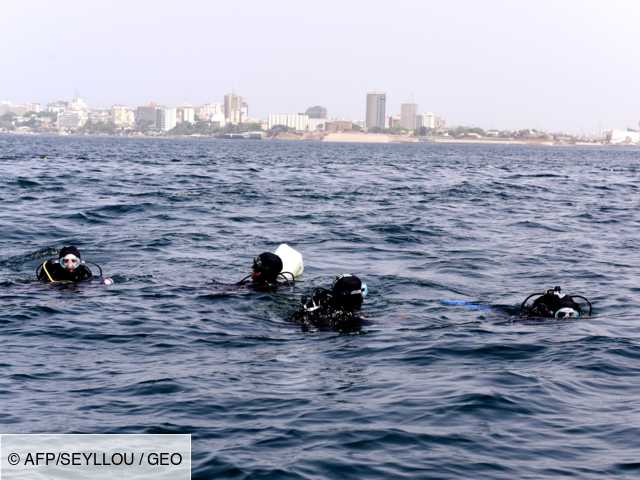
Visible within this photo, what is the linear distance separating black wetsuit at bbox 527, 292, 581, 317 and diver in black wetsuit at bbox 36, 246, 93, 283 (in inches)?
291

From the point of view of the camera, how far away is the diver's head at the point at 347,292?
40.1 ft

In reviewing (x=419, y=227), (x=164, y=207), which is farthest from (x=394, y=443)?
(x=164, y=207)

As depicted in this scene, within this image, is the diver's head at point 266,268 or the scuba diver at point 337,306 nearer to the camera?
the scuba diver at point 337,306

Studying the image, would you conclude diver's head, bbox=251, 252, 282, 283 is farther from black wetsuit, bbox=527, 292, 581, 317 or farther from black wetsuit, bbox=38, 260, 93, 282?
→ black wetsuit, bbox=527, 292, 581, 317

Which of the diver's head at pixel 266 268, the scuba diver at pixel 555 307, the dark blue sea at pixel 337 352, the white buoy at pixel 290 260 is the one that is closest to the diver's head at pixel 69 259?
the dark blue sea at pixel 337 352

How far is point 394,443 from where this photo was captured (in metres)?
7.89

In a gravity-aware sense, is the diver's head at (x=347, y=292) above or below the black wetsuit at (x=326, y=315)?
above

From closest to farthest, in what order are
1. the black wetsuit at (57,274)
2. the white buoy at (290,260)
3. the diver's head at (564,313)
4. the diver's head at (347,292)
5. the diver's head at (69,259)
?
the diver's head at (347,292) < the diver's head at (564,313) < the diver's head at (69,259) < the black wetsuit at (57,274) < the white buoy at (290,260)

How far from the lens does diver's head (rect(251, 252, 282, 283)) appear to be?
14922mm

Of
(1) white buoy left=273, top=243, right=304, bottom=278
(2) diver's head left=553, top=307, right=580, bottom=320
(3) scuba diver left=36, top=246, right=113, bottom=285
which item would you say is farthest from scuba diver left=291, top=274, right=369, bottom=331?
(3) scuba diver left=36, top=246, right=113, bottom=285

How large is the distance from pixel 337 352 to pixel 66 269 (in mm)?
6067

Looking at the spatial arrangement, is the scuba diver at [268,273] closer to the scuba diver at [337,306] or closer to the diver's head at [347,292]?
the scuba diver at [337,306]

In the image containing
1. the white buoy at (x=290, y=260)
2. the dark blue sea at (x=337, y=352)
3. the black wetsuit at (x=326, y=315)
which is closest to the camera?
the dark blue sea at (x=337, y=352)

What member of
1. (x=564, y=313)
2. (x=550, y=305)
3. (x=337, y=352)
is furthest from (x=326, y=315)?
(x=564, y=313)
